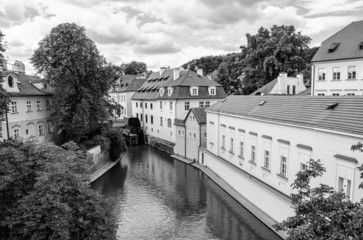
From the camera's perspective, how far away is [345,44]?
26.6m

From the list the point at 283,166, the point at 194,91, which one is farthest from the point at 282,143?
the point at 194,91

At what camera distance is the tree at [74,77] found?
78.2 ft

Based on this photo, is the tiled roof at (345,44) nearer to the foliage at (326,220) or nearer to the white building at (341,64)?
the white building at (341,64)

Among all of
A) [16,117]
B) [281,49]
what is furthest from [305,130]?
[281,49]

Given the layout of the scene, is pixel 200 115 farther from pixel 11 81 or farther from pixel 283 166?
pixel 11 81

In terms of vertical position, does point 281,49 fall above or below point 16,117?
above

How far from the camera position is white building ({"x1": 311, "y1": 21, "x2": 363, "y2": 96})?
24750mm

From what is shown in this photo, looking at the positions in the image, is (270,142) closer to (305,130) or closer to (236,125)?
(305,130)

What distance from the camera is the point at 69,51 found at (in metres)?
23.6

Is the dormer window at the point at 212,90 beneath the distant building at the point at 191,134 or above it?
above

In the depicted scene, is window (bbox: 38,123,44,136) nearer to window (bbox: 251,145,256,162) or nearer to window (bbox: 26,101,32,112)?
window (bbox: 26,101,32,112)

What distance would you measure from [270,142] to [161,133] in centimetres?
2418

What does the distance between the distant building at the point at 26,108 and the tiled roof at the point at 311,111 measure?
55.3ft

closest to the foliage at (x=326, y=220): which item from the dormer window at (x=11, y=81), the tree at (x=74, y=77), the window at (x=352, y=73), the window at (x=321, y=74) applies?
the tree at (x=74, y=77)
